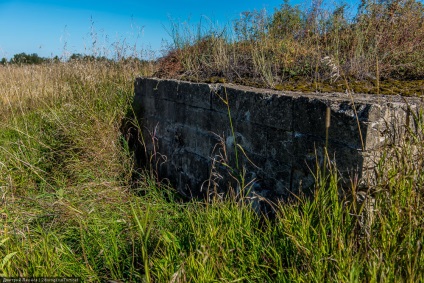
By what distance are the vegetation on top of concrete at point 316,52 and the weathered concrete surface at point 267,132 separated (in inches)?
19.3

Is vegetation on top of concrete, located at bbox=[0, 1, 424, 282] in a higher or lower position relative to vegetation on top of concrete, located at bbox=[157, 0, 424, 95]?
lower

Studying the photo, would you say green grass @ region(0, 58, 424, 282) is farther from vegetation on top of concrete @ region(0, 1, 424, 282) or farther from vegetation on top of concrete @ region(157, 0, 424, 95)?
Answer: vegetation on top of concrete @ region(157, 0, 424, 95)

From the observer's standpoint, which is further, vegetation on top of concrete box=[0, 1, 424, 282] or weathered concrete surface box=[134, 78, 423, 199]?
weathered concrete surface box=[134, 78, 423, 199]

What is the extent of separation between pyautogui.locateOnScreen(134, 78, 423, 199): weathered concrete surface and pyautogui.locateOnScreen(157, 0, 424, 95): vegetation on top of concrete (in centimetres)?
49

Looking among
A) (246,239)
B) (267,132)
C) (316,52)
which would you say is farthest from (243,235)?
(316,52)

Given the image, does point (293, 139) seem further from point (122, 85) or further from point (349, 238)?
point (122, 85)

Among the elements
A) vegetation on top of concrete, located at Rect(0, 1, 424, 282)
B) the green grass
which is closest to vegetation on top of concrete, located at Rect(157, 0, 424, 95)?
vegetation on top of concrete, located at Rect(0, 1, 424, 282)

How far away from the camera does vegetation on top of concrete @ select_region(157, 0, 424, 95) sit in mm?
4039

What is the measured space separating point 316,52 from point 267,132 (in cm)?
192

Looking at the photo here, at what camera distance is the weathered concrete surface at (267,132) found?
2547 mm

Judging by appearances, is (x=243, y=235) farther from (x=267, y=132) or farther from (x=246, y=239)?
(x=267, y=132)

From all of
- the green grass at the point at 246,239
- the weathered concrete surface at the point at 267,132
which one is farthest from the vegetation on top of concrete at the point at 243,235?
the weathered concrete surface at the point at 267,132

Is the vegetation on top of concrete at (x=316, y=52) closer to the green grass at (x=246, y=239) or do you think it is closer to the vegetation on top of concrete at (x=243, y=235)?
the vegetation on top of concrete at (x=243, y=235)

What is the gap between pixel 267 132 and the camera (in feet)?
10.9
